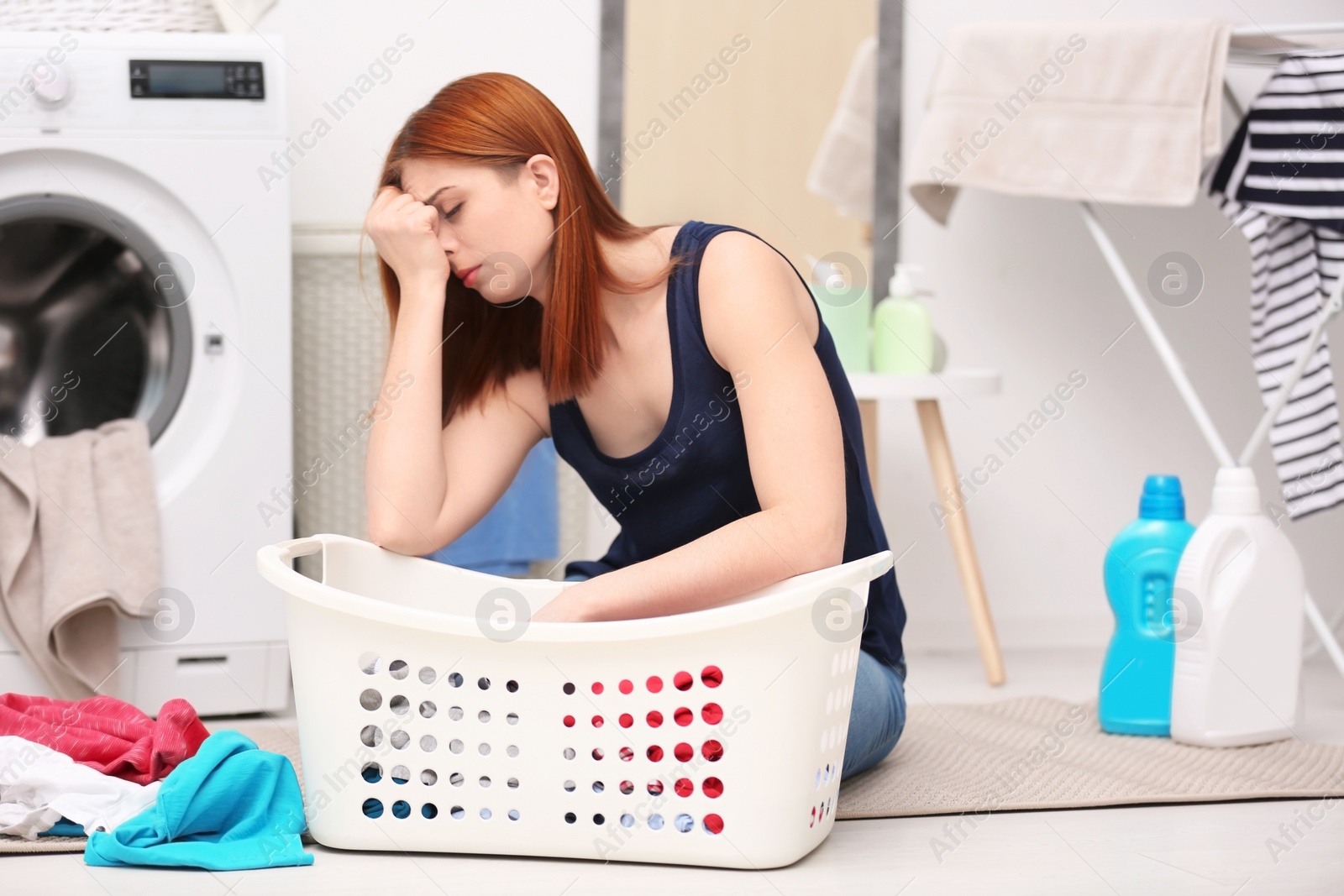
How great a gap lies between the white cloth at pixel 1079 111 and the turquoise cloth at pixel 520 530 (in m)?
0.71

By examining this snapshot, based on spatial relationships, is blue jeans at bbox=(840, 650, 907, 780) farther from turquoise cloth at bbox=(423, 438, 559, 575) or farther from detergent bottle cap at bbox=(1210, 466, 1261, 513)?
turquoise cloth at bbox=(423, 438, 559, 575)

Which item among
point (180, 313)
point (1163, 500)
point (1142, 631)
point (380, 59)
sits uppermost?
point (380, 59)

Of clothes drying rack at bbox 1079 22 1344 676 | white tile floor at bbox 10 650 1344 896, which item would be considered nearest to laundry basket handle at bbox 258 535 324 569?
white tile floor at bbox 10 650 1344 896

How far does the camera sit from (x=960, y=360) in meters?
2.16

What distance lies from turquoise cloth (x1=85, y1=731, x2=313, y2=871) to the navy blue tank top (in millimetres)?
381

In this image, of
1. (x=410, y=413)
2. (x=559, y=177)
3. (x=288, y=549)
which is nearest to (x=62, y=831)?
(x=288, y=549)

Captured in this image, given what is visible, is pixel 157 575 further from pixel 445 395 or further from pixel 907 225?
pixel 907 225

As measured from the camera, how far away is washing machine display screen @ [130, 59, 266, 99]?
156 cm

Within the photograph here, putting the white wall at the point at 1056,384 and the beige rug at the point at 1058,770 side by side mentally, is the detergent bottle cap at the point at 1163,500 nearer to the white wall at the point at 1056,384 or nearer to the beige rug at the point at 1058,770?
the beige rug at the point at 1058,770

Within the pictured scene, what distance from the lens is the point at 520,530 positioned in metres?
1.89

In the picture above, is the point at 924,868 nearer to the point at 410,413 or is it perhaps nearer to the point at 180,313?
the point at 410,413

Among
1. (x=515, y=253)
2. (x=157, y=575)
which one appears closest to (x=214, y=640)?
(x=157, y=575)

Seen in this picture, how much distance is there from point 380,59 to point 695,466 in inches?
44.9

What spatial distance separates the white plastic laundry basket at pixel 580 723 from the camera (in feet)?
3.01
